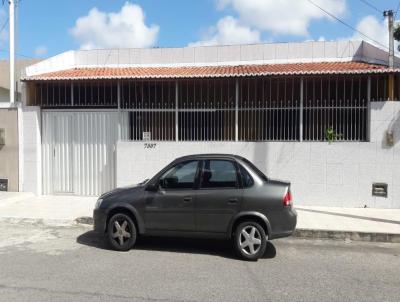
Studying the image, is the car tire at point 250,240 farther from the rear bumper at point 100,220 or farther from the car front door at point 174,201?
the rear bumper at point 100,220

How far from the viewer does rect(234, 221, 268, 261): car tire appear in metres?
6.45

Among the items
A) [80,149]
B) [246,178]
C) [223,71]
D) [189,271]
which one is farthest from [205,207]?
[80,149]

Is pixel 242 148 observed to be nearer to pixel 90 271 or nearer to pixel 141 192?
pixel 141 192

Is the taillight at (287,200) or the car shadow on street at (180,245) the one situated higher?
the taillight at (287,200)

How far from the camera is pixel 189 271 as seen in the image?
593cm

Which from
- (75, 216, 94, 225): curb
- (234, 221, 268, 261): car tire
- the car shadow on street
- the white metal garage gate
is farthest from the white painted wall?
(234, 221, 268, 261): car tire

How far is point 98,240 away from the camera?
7.77 m

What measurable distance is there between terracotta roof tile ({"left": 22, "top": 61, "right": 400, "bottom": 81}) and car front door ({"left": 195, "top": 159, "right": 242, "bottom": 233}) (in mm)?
4421

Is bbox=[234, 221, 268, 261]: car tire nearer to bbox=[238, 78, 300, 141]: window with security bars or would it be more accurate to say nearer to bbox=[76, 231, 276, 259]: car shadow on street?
bbox=[76, 231, 276, 259]: car shadow on street

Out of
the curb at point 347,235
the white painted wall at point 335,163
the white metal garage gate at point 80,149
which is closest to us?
the curb at point 347,235

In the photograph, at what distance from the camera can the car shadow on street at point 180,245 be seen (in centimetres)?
698

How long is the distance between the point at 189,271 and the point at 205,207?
3.54ft

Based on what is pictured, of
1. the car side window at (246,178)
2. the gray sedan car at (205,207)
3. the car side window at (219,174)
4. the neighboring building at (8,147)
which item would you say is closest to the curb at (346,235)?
the gray sedan car at (205,207)

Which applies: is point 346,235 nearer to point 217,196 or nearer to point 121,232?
point 217,196
